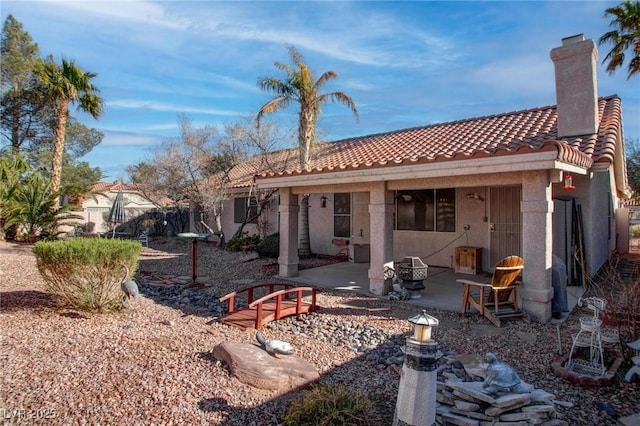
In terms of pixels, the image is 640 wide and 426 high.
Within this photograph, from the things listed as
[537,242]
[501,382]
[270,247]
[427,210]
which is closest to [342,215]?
[270,247]

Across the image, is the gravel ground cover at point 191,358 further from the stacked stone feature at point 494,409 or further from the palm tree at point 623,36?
the palm tree at point 623,36

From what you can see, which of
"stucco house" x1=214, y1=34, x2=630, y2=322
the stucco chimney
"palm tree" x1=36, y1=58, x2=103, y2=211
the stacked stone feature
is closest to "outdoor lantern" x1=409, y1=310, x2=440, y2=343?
the stacked stone feature

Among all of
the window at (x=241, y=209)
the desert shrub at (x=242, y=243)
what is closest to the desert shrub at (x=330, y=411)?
the desert shrub at (x=242, y=243)

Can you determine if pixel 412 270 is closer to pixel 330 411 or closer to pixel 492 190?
pixel 492 190

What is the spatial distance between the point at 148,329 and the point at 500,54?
11.0 m

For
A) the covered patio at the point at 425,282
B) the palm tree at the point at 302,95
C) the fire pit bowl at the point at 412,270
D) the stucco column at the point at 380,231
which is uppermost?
the palm tree at the point at 302,95

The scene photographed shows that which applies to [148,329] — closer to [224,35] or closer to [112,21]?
[112,21]

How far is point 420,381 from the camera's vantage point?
3.11 metres

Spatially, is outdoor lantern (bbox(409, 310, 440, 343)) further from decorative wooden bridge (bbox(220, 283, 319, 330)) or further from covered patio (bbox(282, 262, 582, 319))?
covered patio (bbox(282, 262, 582, 319))

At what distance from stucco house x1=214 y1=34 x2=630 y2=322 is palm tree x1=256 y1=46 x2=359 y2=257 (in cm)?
148

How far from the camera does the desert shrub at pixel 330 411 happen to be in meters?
3.35

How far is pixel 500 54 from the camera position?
36.1 feet

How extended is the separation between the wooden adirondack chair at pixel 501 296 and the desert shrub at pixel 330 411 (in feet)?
12.9

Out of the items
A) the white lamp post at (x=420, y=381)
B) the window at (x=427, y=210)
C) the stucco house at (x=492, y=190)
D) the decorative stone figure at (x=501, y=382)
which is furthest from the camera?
the window at (x=427, y=210)
